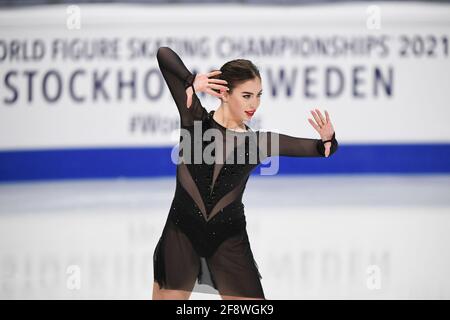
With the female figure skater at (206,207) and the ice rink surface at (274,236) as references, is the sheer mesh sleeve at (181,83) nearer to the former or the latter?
the female figure skater at (206,207)

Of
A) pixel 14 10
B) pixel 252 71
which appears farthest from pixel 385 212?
pixel 14 10

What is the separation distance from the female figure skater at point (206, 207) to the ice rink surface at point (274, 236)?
0.10 metres

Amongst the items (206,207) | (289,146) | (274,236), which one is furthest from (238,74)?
(274,236)

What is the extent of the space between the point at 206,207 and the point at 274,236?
202 centimetres

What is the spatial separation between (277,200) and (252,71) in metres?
Answer: 2.95

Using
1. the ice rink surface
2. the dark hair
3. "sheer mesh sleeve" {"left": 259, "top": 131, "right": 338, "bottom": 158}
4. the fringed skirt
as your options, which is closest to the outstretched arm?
"sheer mesh sleeve" {"left": 259, "top": 131, "right": 338, "bottom": 158}

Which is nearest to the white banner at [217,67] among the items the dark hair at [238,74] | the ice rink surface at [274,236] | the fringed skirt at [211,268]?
the ice rink surface at [274,236]

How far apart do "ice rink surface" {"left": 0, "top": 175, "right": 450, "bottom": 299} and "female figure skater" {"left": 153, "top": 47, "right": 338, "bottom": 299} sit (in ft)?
0.32

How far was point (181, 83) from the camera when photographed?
8.63 feet

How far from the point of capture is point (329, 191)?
596 cm

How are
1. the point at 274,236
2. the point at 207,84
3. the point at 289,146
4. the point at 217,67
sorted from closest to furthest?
1. the point at 207,84
2. the point at 289,146
3. the point at 274,236
4. the point at 217,67

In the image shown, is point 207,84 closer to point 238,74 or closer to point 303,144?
point 238,74

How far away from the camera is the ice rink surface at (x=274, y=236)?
11.5ft
